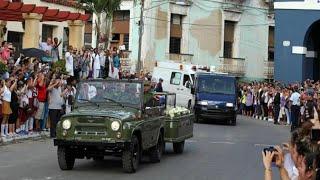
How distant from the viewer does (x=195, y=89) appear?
30.5 metres

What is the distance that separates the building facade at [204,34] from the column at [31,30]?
1595cm

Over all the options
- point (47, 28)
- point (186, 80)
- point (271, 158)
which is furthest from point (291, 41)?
point (271, 158)

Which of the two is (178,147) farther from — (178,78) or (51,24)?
(51,24)

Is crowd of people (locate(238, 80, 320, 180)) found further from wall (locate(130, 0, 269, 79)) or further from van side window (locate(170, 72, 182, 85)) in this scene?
wall (locate(130, 0, 269, 79))

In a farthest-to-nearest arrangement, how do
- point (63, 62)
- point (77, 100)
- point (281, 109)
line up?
point (281, 109) < point (63, 62) < point (77, 100)

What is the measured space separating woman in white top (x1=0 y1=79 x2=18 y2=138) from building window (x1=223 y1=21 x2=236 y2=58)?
114 ft

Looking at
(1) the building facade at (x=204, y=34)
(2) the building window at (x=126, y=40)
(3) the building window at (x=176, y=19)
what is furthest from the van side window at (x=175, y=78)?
(3) the building window at (x=176, y=19)

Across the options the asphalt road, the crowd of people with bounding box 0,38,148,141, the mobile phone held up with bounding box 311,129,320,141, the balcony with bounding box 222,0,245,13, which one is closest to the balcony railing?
the balcony with bounding box 222,0,245,13

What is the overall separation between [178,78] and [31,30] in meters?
9.91

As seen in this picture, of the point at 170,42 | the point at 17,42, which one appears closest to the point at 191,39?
the point at 170,42

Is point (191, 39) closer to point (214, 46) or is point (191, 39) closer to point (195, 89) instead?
point (214, 46)

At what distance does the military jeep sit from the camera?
42.0 feet

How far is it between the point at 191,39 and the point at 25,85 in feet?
101

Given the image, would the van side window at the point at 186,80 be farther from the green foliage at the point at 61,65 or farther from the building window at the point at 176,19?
the building window at the point at 176,19
